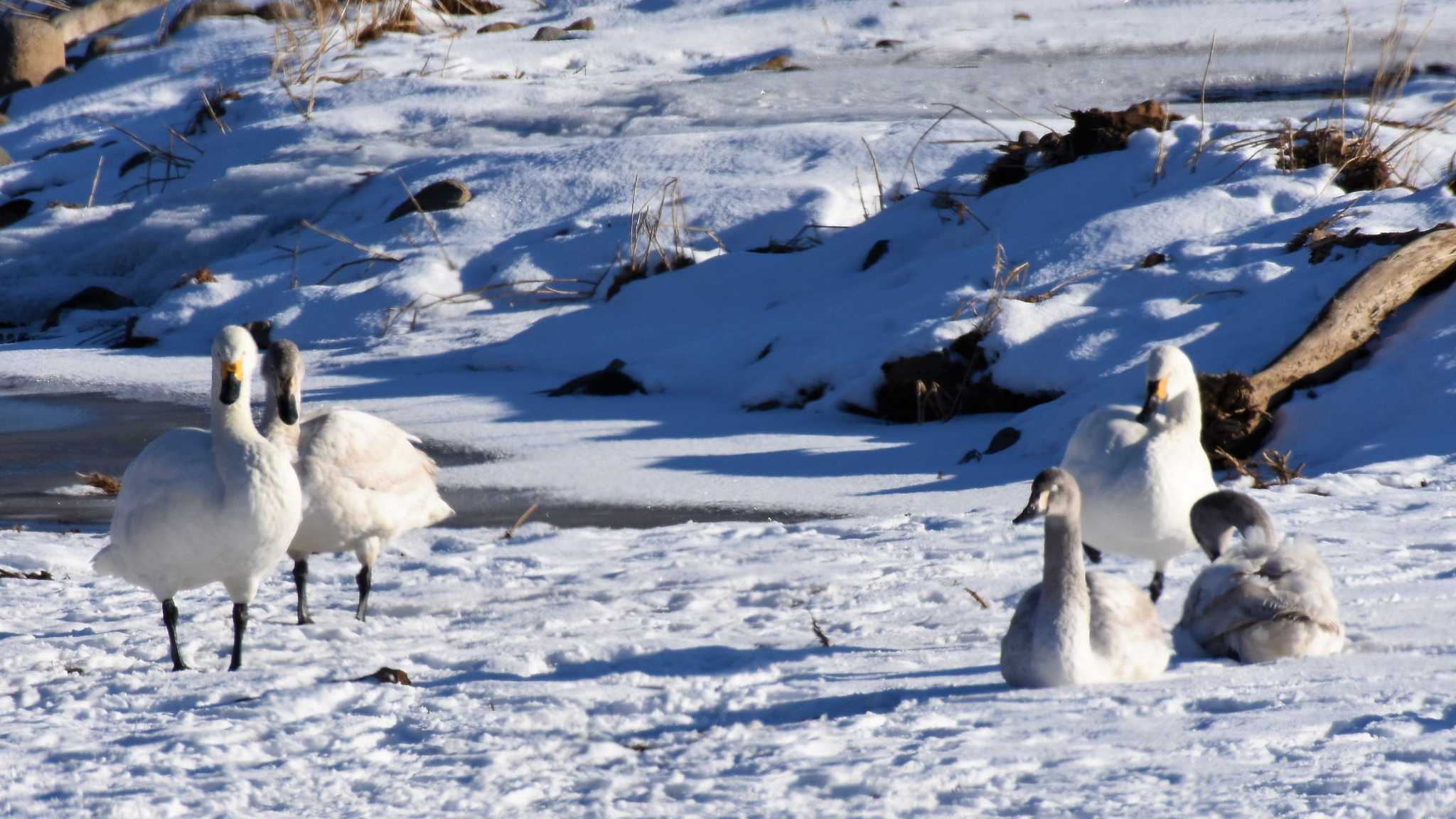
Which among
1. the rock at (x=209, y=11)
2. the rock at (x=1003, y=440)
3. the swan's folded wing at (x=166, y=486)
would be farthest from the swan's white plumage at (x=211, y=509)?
the rock at (x=209, y=11)

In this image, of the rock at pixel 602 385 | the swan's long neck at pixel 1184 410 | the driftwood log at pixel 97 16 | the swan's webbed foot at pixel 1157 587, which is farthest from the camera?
the driftwood log at pixel 97 16

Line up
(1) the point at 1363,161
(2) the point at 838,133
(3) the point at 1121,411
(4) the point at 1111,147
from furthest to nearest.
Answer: (2) the point at 838,133 → (4) the point at 1111,147 → (1) the point at 1363,161 → (3) the point at 1121,411

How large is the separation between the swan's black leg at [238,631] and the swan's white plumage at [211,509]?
0.02 m

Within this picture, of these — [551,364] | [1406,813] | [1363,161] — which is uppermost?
[1363,161]

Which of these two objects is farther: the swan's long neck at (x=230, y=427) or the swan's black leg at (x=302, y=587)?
the swan's black leg at (x=302, y=587)

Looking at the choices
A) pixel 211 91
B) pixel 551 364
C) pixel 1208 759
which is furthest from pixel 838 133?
pixel 1208 759

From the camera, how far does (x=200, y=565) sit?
14.3 ft

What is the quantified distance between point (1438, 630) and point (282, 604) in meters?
3.69

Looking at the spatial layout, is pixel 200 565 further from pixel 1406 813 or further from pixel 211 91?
pixel 211 91

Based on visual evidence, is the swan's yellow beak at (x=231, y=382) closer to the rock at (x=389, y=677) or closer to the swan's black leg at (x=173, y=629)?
the swan's black leg at (x=173, y=629)

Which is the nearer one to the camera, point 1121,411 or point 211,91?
point 1121,411

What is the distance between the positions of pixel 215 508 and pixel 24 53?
18642 mm

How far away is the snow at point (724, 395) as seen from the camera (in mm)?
3363

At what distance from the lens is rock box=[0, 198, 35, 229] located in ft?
49.1
